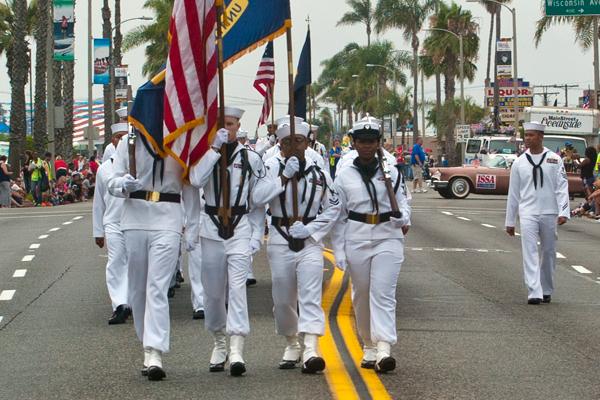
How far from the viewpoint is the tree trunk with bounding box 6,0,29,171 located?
49.4 m

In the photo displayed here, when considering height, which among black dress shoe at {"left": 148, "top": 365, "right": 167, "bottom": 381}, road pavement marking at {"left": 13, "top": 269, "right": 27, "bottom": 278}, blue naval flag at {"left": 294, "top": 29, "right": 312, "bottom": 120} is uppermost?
blue naval flag at {"left": 294, "top": 29, "right": 312, "bottom": 120}

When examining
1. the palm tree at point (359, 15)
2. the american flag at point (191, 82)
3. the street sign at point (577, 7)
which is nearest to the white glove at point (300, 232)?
the american flag at point (191, 82)

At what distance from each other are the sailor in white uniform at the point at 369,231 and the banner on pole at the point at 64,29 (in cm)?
4090

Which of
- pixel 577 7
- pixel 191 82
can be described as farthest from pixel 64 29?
pixel 191 82

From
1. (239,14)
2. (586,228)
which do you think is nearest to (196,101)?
(239,14)

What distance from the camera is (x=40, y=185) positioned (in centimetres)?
4275

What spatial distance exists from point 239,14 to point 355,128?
11.3ft

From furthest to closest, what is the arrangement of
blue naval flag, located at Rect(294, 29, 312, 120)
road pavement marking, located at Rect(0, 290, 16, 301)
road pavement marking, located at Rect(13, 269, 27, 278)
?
road pavement marking, located at Rect(13, 269, 27, 278), road pavement marking, located at Rect(0, 290, 16, 301), blue naval flag, located at Rect(294, 29, 312, 120)

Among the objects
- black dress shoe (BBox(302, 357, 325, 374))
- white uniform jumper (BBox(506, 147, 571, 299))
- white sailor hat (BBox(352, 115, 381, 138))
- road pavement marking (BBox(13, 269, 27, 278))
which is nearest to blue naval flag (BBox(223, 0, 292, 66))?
white sailor hat (BBox(352, 115, 381, 138))

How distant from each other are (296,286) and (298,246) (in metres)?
0.34

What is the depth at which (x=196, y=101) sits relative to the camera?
1012 cm

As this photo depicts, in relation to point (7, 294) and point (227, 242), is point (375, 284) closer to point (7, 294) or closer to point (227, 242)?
point (227, 242)

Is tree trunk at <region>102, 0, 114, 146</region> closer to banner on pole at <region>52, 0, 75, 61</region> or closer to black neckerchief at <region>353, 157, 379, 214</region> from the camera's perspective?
banner on pole at <region>52, 0, 75, 61</region>

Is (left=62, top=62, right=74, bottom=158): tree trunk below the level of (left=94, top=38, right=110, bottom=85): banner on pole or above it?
below
